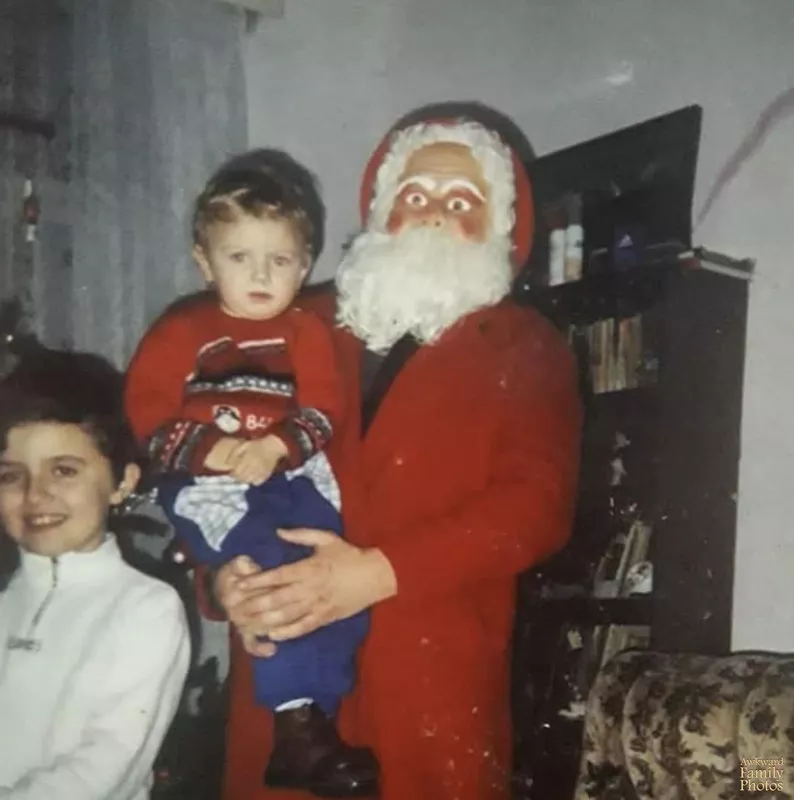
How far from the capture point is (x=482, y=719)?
123 cm

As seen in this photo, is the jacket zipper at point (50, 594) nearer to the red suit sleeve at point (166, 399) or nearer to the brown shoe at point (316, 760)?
the red suit sleeve at point (166, 399)

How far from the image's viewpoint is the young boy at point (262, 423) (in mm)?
1153

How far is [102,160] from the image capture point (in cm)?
137

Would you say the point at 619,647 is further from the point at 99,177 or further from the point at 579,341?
the point at 99,177

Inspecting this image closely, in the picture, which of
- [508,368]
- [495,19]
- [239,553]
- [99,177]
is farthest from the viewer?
[495,19]

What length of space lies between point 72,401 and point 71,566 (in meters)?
0.17

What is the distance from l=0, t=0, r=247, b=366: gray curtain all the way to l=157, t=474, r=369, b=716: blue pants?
25 centimetres

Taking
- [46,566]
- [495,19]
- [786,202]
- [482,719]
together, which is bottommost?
[482,719]

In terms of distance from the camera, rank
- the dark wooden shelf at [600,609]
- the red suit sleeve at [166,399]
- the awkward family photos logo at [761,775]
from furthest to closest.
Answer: the dark wooden shelf at [600,609] → the red suit sleeve at [166,399] → the awkward family photos logo at [761,775]

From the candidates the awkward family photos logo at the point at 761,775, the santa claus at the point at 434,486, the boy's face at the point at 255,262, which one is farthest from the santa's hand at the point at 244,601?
the awkward family photos logo at the point at 761,775

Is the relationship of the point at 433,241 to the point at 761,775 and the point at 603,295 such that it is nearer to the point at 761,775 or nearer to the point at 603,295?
the point at 603,295

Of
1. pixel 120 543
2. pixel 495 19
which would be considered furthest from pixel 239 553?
pixel 495 19

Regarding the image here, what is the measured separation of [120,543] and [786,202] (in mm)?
796

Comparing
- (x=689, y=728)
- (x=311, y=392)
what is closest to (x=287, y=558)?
(x=311, y=392)
